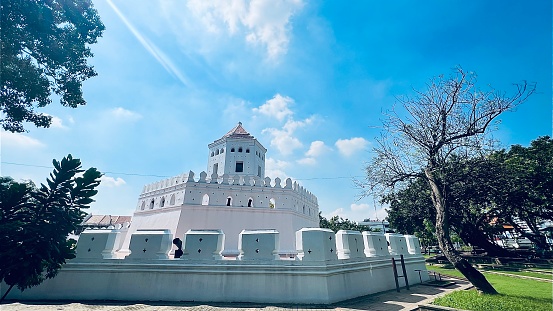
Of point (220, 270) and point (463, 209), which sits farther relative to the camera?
point (463, 209)

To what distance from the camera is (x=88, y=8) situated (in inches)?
364

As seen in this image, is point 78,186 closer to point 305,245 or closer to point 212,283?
point 212,283

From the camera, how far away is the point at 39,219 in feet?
15.4

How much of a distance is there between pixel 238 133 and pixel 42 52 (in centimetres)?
2217

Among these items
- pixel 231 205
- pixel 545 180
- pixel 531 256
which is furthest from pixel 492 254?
pixel 231 205

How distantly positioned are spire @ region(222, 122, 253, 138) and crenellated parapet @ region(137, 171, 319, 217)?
6.76 metres

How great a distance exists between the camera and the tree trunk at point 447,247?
7.77 meters

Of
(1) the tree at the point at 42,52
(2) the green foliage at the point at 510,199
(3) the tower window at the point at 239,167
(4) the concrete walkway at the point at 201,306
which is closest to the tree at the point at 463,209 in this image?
(2) the green foliage at the point at 510,199

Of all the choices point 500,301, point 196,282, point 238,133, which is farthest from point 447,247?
point 238,133

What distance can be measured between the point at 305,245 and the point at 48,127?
1048 centimetres

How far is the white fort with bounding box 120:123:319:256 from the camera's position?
778 inches

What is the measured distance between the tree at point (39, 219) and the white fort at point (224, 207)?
13621mm

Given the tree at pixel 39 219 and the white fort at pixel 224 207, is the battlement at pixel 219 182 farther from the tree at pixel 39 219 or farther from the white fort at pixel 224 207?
the tree at pixel 39 219

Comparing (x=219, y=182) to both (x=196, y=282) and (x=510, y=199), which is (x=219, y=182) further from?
(x=510, y=199)
